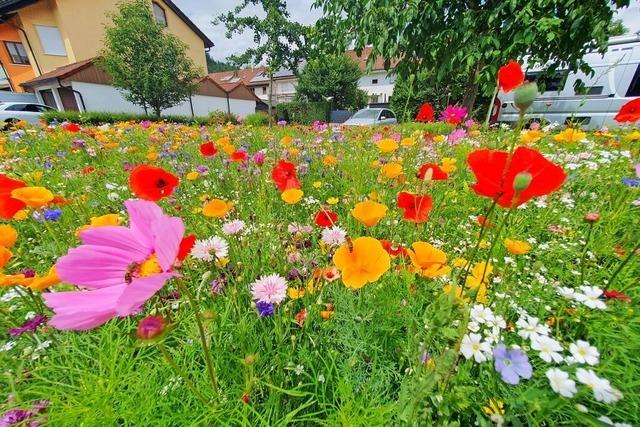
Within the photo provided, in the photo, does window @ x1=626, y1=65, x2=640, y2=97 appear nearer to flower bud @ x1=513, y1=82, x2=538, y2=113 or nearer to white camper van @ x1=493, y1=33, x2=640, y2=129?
white camper van @ x1=493, y1=33, x2=640, y2=129

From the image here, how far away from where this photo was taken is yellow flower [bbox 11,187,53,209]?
78 centimetres

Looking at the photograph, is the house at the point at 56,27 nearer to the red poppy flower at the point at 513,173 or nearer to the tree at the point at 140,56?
the tree at the point at 140,56

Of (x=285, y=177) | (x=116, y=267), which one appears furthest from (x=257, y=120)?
(x=116, y=267)

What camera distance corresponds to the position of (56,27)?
15.7m

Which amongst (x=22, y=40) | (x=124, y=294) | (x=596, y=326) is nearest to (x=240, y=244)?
(x=124, y=294)

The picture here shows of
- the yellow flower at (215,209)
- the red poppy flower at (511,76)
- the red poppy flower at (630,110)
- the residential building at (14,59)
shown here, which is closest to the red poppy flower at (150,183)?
the yellow flower at (215,209)

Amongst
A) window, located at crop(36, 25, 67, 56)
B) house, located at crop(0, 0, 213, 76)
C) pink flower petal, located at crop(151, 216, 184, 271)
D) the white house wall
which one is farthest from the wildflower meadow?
window, located at crop(36, 25, 67, 56)

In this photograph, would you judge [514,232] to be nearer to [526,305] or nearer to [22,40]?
[526,305]

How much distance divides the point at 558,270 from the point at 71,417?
1451mm

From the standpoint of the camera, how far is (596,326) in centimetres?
78

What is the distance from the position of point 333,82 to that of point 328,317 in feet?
73.0

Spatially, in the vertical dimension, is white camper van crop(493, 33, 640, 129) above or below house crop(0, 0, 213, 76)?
below

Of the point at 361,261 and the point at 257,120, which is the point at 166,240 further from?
the point at 257,120

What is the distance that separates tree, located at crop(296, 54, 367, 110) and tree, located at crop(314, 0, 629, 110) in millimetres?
15681
